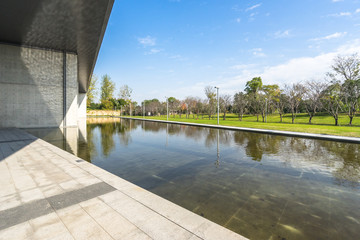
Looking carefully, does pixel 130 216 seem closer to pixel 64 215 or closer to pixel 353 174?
pixel 64 215

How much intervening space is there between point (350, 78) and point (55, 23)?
28.9 m

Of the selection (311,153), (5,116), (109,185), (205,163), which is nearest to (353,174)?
(311,153)

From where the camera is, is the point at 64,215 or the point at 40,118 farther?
the point at 40,118

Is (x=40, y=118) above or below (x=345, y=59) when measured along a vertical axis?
below

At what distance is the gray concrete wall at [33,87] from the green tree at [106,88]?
42.4 m

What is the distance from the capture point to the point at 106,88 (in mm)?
56531

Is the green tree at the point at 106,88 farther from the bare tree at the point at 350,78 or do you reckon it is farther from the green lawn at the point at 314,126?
the bare tree at the point at 350,78

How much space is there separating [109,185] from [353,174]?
608 cm

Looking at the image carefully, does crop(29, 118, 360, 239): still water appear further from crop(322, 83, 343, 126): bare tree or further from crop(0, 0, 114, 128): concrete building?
crop(322, 83, 343, 126): bare tree

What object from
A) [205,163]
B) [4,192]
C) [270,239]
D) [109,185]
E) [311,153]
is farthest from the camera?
[311,153]

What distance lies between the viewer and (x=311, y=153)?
663cm

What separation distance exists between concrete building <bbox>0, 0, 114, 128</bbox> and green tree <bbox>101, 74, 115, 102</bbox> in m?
40.5

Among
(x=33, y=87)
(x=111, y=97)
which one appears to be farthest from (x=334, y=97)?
(x=111, y=97)

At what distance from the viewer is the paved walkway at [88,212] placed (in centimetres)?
191
